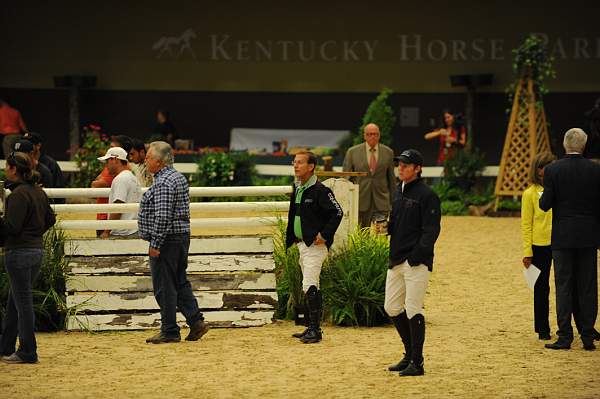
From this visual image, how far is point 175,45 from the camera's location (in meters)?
25.5

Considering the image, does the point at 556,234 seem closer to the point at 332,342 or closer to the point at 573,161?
the point at 573,161

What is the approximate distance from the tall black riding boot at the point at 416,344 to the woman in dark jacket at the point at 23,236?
2.83 meters

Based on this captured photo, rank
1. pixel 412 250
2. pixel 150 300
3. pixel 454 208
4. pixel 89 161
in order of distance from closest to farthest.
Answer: pixel 412 250, pixel 150 300, pixel 454 208, pixel 89 161

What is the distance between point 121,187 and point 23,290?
2.14m

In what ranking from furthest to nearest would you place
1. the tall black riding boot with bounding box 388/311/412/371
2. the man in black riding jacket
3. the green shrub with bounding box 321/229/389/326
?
the green shrub with bounding box 321/229/389/326
the tall black riding boot with bounding box 388/311/412/371
the man in black riding jacket

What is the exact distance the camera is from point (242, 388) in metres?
8.22

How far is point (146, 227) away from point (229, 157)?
12.7 meters

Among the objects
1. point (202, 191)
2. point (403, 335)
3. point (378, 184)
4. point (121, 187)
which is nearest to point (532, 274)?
point (403, 335)

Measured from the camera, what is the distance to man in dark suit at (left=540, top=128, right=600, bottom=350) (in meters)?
9.56

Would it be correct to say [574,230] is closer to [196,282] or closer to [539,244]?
[539,244]

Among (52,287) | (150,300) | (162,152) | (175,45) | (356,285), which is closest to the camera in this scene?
(162,152)

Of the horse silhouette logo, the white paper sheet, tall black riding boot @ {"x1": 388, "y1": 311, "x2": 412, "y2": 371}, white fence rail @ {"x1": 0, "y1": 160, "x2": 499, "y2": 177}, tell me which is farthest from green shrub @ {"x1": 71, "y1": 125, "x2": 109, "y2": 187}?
tall black riding boot @ {"x1": 388, "y1": 311, "x2": 412, "y2": 371}

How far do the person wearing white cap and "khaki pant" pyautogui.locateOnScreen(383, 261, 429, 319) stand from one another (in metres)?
3.15

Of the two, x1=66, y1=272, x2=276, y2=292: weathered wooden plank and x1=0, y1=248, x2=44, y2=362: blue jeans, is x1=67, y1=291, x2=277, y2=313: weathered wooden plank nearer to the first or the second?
x1=66, y1=272, x2=276, y2=292: weathered wooden plank
